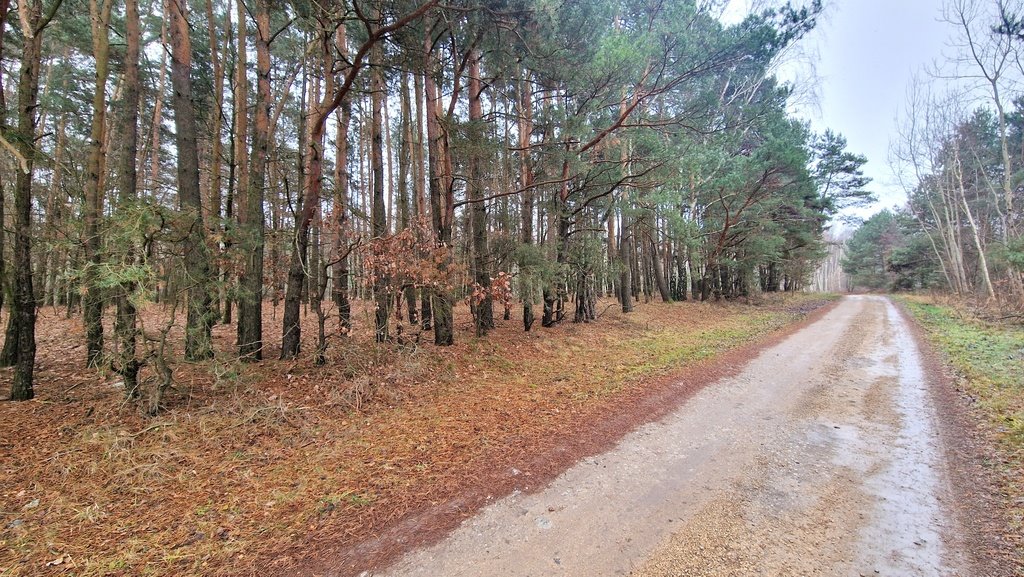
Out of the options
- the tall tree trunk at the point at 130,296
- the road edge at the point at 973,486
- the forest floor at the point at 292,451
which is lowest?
the road edge at the point at 973,486

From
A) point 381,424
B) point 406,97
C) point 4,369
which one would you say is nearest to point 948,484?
point 381,424

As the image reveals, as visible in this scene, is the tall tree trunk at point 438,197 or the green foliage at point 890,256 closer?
the tall tree trunk at point 438,197

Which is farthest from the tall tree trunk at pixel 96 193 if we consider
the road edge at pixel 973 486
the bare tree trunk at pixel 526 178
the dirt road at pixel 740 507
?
the road edge at pixel 973 486

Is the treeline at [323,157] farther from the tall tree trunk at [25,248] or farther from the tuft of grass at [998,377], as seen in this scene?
the tuft of grass at [998,377]

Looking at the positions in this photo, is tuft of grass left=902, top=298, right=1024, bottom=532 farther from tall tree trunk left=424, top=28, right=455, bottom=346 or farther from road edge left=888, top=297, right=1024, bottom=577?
tall tree trunk left=424, top=28, right=455, bottom=346

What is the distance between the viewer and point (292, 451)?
392 cm

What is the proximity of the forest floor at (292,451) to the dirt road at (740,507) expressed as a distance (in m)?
0.38

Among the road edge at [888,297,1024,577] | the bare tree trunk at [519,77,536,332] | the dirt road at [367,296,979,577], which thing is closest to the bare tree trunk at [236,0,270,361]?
the bare tree trunk at [519,77,536,332]

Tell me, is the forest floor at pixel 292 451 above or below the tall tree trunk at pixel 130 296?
below

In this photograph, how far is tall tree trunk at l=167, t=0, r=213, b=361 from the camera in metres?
4.82

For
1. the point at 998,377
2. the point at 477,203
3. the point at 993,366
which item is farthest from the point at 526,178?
the point at 993,366

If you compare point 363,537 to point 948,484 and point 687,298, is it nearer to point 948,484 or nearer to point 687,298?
point 948,484

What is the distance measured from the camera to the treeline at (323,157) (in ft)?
15.0

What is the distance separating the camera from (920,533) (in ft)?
8.77
